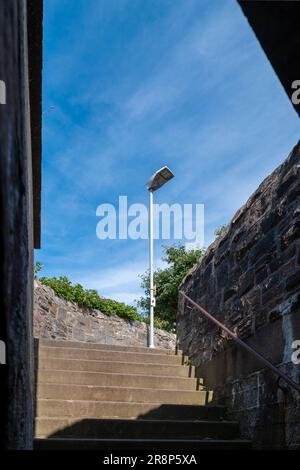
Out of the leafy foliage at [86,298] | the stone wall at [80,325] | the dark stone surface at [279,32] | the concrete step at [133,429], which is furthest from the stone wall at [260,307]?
the leafy foliage at [86,298]

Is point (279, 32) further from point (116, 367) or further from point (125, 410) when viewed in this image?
point (116, 367)

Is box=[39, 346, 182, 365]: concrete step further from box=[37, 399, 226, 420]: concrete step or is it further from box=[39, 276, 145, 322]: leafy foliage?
box=[39, 276, 145, 322]: leafy foliage

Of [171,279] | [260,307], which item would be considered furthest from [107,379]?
[171,279]

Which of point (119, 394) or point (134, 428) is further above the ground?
point (119, 394)

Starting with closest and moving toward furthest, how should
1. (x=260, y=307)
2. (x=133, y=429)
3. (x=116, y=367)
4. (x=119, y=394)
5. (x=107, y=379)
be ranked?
(x=133, y=429) < (x=260, y=307) < (x=119, y=394) < (x=107, y=379) < (x=116, y=367)

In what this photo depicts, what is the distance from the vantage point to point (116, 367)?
465cm

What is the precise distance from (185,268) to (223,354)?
9676 mm

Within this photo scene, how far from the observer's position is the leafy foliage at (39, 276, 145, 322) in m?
9.06

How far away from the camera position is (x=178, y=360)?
5.35 m

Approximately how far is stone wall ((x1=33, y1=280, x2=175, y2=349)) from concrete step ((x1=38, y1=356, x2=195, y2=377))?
3.10 metres

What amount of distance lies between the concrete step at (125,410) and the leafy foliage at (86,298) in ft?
17.6

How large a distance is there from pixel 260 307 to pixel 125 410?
4.49ft

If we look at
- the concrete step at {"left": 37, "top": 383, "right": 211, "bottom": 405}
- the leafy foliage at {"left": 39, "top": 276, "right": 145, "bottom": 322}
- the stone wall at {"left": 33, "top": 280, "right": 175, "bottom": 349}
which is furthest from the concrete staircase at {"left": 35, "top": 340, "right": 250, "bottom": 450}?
the leafy foliage at {"left": 39, "top": 276, "right": 145, "bottom": 322}
